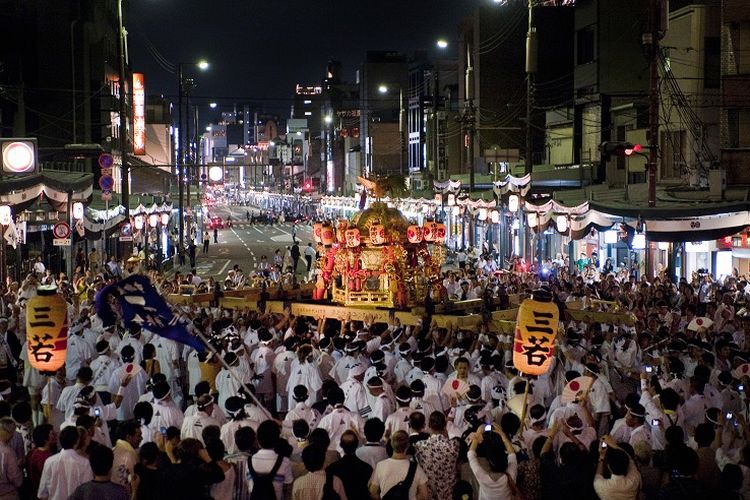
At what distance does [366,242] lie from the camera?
21.8 metres

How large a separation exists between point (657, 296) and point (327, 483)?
15046 millimetres

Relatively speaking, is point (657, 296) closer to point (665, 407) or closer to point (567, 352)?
point (567, 352)

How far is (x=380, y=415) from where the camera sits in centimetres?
1060

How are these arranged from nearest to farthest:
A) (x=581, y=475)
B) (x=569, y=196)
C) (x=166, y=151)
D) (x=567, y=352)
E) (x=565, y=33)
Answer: (x=581, y=475) < (x=567, y=352) < (x=569, y=196) < (x=565, y=33) < (x=166, y=151)

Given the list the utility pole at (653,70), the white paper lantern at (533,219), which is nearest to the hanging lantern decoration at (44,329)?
the utility pole at (653,70)

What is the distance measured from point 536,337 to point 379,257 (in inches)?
458

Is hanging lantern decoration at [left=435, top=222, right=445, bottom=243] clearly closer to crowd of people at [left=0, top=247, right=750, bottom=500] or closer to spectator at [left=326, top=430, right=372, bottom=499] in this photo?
crowd of people at [left=0, top=247, right=750, bottom=500]

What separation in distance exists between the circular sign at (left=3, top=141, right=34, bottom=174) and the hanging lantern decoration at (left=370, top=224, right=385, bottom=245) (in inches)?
358

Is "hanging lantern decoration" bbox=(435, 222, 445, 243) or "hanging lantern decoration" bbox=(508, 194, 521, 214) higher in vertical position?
"hanging lantern decoration" bbox=(508, 194, 521, 214)

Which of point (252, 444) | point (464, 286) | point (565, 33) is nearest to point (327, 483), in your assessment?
point (252, 444)

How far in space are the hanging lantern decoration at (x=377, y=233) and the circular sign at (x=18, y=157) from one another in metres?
9.10

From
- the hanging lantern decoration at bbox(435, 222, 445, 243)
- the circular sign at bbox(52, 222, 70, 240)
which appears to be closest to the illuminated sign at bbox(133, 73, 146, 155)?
the circular sign at bbox(52, 222, 70, 240)

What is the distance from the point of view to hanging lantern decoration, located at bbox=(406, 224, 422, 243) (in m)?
21.9

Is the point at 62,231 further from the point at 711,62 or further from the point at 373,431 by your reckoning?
the point at 711,62
